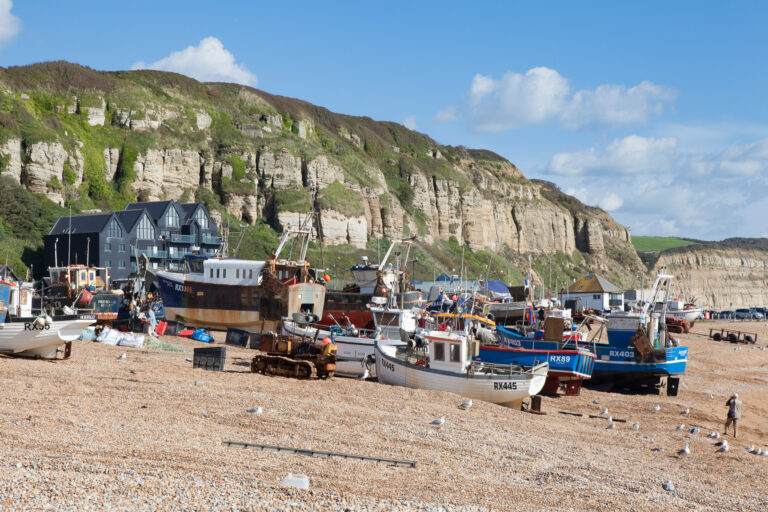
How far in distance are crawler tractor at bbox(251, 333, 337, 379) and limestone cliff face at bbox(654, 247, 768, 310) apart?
525ft

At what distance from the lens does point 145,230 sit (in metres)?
77.7

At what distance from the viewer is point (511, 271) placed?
127625 mm

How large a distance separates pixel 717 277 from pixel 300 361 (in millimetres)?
176926

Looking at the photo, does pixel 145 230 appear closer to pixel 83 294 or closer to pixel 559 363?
pixel 83 294

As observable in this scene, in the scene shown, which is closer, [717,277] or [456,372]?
[456,372]

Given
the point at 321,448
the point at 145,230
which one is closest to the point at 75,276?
the point at 145,230

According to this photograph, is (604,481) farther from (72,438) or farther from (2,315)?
(2,315)

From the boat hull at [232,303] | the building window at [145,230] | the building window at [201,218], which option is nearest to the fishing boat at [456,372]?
the boat hull at [232,303]

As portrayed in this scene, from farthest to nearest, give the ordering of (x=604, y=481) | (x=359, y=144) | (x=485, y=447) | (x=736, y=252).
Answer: (x=736, y=252) < (x=359, y=144) < (x=485, y=447) < (x=604, y=481)

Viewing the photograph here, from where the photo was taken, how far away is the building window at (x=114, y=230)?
73312mm

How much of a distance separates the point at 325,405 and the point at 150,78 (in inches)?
3984

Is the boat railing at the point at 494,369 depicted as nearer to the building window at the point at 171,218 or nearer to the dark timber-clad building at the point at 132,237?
the dark timber-clad building at the point at 132,237

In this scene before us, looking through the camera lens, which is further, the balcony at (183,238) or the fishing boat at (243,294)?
the balcony at (183,238)

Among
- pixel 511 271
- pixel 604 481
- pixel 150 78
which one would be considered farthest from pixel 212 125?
pixel 604 481
